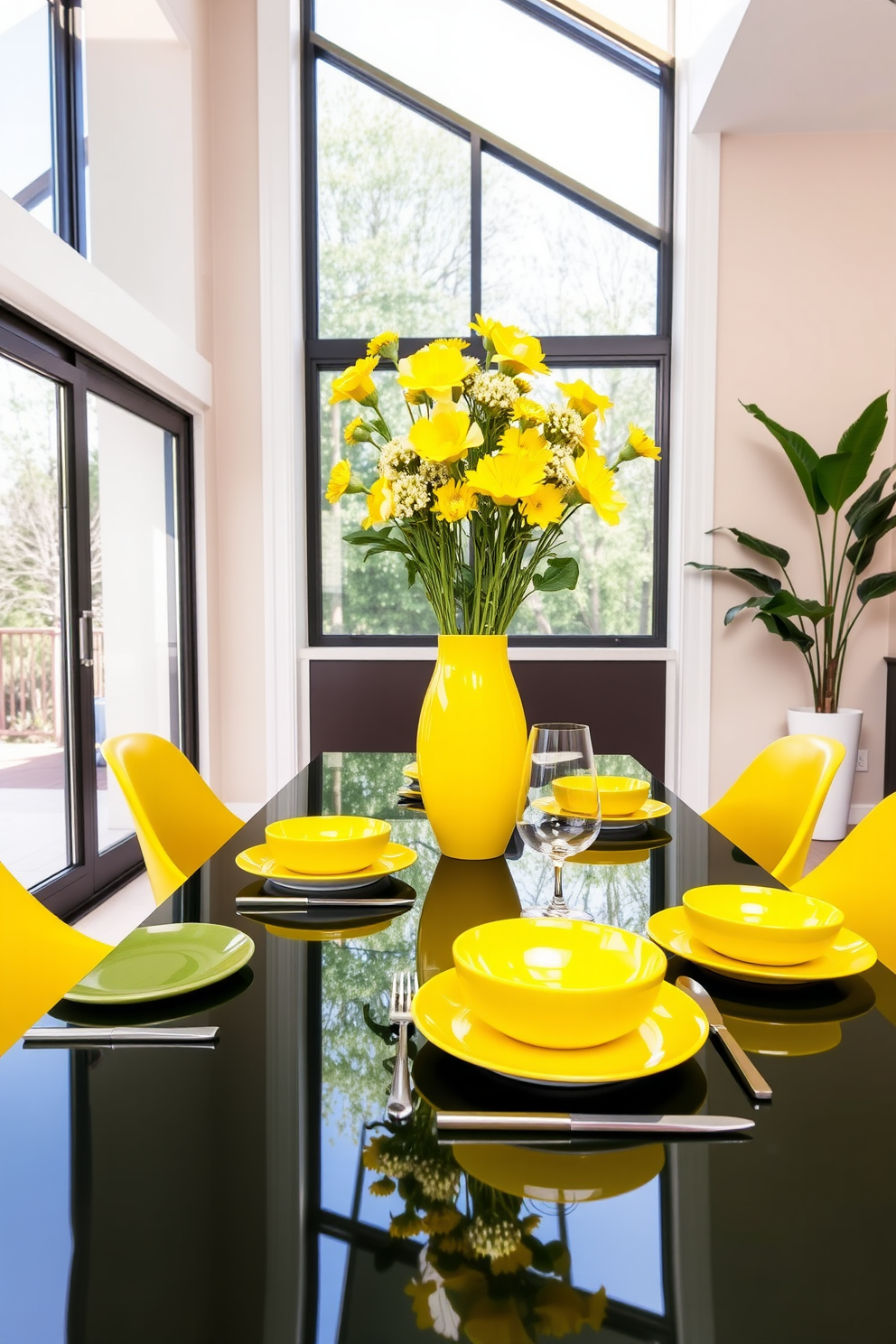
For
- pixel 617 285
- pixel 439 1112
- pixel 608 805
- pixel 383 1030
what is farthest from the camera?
Answer: pixel 617 285

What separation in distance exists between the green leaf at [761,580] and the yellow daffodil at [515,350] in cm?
313

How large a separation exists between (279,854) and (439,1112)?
0.55m

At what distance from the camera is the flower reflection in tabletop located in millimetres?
418

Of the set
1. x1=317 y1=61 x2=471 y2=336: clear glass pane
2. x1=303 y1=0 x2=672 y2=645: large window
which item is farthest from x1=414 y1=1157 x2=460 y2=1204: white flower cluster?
x1=317 y1=61 x2=471 y2=336: clear glass pane

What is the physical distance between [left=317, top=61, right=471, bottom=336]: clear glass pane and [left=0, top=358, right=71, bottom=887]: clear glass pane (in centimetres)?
196

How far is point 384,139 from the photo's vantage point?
4465mm

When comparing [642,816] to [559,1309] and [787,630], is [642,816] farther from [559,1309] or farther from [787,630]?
[787,630]

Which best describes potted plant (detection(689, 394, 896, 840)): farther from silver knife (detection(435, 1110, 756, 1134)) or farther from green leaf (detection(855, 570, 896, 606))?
silver knife (detection(435, 1110, 756, 1134))

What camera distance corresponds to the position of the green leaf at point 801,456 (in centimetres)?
388

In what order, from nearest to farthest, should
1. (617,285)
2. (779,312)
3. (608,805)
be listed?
(608,805) < (779,312) < (617,285)

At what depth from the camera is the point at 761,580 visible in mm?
4066

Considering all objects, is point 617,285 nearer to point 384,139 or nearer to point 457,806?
point 384,139

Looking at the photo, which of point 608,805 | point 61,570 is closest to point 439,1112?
point 608,805

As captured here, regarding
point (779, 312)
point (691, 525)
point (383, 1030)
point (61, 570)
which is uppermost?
point (779, 312)
